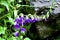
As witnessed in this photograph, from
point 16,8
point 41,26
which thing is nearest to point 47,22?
point 41,26

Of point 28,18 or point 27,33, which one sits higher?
point 28,18

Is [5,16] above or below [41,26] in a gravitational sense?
above

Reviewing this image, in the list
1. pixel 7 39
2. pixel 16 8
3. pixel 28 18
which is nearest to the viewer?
pixel 28 18

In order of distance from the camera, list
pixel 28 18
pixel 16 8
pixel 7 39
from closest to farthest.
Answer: pixel 28 18 < pixel 7 39 < pixel 16 8

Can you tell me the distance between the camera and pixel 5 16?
227 centimetres

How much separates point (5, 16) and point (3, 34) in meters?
0.21

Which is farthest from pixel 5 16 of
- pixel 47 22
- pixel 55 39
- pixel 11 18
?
pixel 55 39

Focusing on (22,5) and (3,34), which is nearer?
(3,34)

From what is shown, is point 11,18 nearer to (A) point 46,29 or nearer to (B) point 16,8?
(B) point 16,8

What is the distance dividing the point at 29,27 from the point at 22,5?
30 centimetres

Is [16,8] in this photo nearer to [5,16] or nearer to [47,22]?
[5,16]

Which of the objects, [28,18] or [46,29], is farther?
[46,29]

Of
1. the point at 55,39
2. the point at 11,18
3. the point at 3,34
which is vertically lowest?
the point at 55,39

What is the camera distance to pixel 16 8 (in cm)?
240
